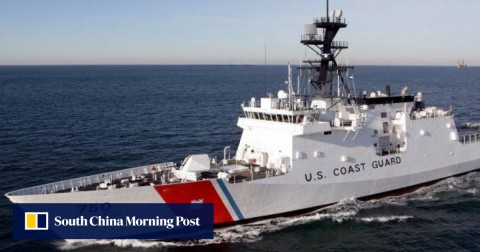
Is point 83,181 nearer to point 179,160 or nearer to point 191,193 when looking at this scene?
point 191,193

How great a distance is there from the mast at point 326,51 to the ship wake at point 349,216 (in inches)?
251

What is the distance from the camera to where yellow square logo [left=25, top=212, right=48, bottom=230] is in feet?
57.7

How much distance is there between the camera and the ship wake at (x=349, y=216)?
18328mm

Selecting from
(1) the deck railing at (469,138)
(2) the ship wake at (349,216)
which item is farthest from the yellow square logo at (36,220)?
(1) the deck railing at (469,138)

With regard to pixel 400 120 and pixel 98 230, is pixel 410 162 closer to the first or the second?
pixel 400 120

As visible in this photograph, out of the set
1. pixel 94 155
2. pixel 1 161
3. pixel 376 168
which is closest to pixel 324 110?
pixel 376 168

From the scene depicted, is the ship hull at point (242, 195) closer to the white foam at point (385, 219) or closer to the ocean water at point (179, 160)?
the ocean water at point (179, 160)

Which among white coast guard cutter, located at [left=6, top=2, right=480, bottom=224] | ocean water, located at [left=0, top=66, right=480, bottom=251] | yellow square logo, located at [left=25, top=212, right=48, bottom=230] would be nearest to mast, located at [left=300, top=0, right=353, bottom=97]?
white coast guard cutter, located at [left=6, top=2, right=480, bottom=224]

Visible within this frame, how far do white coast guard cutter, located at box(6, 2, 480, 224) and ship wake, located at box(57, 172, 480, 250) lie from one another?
49cm

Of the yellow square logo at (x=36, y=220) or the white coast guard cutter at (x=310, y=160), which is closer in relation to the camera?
the yellow square logo at (x=36, y=220)

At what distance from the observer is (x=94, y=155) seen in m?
33.1

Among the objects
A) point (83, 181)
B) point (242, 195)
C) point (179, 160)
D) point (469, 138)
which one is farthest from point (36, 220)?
point (469, 138)

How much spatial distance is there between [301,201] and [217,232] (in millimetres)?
4429

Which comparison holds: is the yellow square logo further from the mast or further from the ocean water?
the mast
